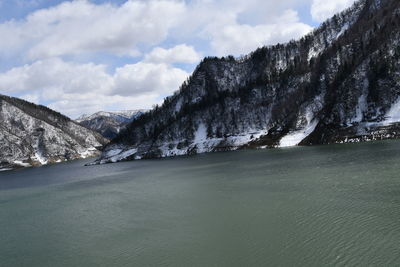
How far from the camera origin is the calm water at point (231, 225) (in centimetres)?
2928

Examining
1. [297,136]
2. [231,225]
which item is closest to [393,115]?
[297,136]

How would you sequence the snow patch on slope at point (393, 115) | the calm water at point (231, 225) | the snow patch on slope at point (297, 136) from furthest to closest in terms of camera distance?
the snow patch on slope at point (297, 136) < the snow patch on slope at point (393, 115) < the calm water at point (231, 225)

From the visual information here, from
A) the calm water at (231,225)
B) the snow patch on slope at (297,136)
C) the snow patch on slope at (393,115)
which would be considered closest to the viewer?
the calm water at (231,225)

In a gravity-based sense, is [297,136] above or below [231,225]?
above

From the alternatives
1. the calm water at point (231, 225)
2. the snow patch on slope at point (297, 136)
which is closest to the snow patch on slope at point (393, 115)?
the snow patch on slope at point (297, 136)

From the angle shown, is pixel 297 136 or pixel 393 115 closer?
pixel 393 115

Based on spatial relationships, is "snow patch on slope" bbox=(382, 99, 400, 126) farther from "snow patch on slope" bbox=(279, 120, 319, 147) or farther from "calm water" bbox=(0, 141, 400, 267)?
"calm water" bbox=(0, 141, 400, 267)

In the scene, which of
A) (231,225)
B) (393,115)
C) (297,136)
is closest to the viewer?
(231,225)

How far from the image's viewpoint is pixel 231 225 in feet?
129

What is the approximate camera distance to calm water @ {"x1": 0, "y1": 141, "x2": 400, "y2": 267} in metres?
29.3

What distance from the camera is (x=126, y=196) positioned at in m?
69.8

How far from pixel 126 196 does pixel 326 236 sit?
47.0 meters

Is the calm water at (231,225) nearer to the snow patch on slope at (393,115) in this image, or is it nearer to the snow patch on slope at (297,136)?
the snow patch on slope at (393,115)

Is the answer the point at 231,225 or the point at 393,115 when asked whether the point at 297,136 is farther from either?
the point at 231,225
